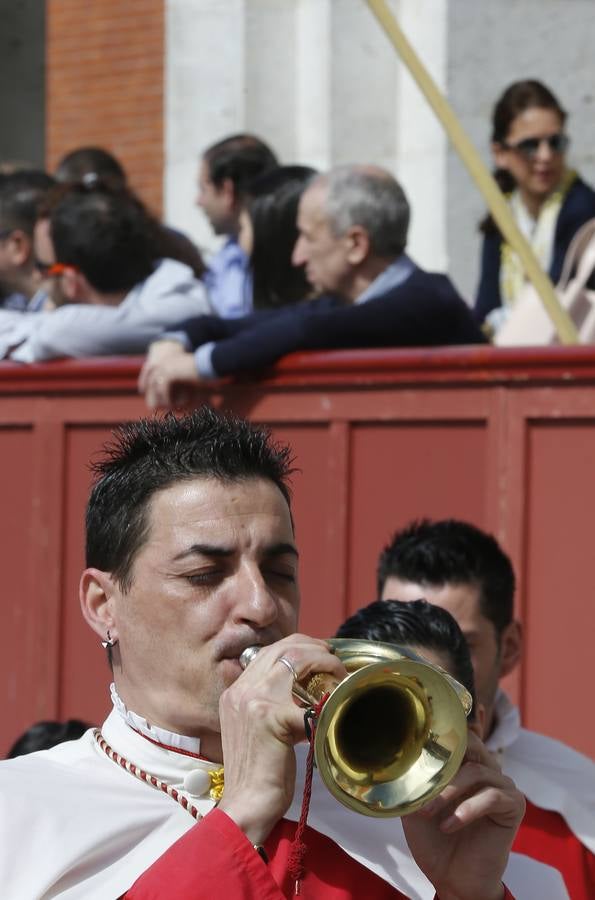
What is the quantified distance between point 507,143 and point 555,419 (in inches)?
64.9

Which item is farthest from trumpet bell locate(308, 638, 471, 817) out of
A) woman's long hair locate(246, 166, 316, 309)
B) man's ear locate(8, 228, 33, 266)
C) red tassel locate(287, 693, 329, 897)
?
man's ear locate(8, 228, 33, 266)

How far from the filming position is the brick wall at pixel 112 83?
9.20 meters

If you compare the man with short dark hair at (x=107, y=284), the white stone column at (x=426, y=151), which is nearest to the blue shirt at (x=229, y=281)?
the man with short dark hair at (x=107, y=284)

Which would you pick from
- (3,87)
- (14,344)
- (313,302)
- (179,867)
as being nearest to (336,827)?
(179,867)

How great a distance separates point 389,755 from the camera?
7.95 ft

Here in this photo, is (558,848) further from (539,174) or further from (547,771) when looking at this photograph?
(539,174)

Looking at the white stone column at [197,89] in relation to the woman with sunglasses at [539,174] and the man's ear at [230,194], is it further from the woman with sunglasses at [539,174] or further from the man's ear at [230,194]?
the woman with sunglasses at [539,174]

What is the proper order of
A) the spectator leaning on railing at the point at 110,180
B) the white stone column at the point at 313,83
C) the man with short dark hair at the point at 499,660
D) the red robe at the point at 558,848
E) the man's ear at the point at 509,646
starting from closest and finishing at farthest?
1. the red robe at the point at 558,848
2. the man with short dark hair at the point at 499,660
3. the man's ear at the point at 509,646
4. the spectator leaning on railing at the point at 110,180
5. the white stone column at the point at 313,83

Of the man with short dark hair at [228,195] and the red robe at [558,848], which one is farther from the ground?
the man with short dark hair at [228,195]

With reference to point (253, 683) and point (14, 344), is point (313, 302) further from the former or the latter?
point (253, 683)

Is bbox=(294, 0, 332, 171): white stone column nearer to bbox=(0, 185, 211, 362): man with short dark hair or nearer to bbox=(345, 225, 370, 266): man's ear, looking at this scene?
bbox=(0, 185, 211, 362): man with short dark hair

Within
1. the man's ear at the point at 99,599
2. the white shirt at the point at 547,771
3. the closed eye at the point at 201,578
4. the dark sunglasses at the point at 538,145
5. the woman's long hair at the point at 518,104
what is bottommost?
the white shirt at the point at 547,771

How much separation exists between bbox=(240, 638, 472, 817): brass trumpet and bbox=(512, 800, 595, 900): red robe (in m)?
1.16

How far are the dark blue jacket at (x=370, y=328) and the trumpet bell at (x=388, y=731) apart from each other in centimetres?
279
